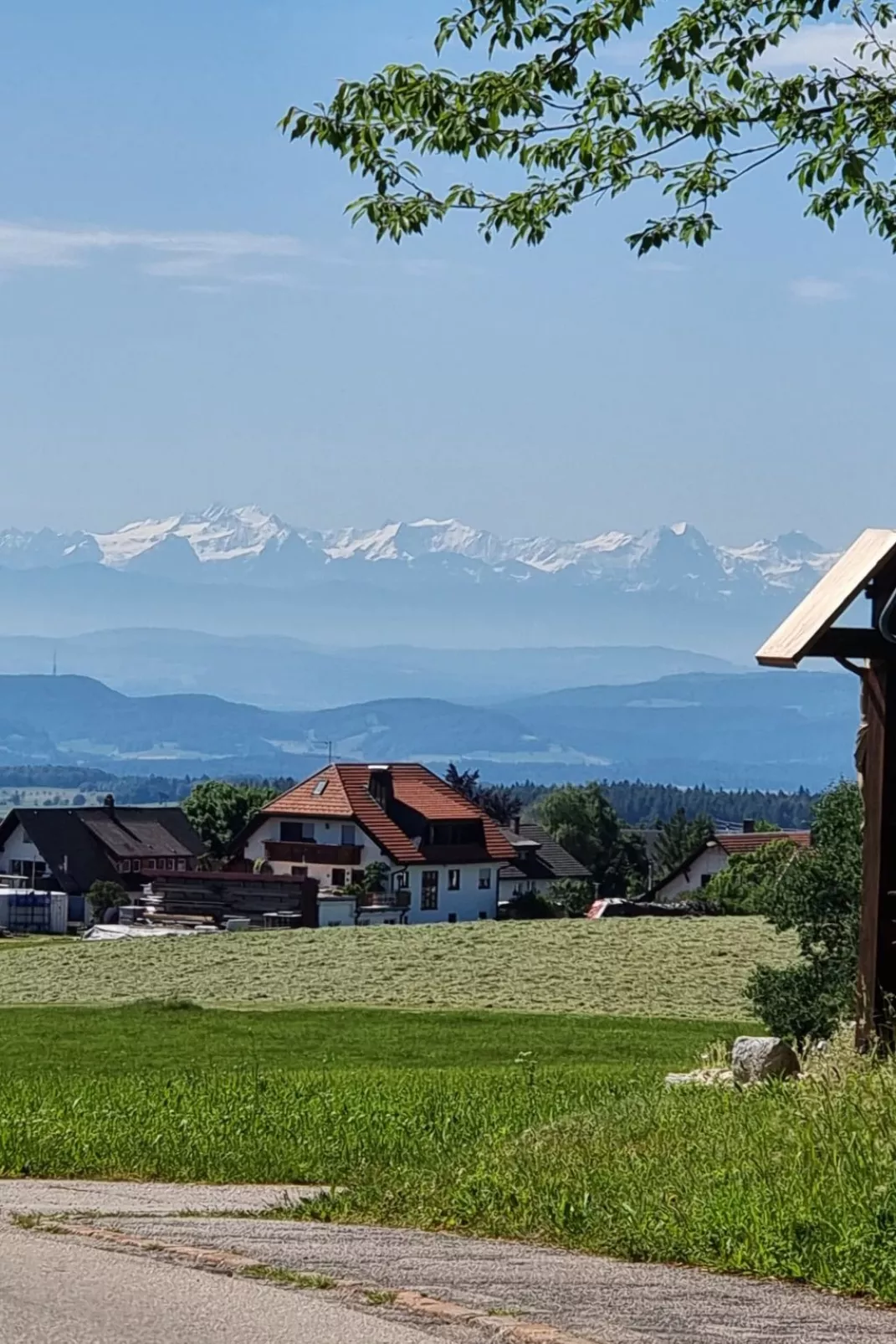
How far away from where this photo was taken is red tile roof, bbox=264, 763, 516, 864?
305 feet

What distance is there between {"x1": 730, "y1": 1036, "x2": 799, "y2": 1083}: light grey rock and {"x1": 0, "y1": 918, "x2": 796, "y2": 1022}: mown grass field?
22502 millimetres

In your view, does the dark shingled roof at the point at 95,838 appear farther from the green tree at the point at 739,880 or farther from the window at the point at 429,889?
the green tree at the point at 739,880

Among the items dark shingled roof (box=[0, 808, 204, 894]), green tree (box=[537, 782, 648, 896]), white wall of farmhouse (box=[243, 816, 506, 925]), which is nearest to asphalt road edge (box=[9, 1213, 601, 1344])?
white wall of farmhouse (box=[243, 816, 506, 925])

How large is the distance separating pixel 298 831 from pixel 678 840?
35.4m

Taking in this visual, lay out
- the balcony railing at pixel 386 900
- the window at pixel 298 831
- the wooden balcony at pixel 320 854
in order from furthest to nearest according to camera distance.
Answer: the window at pixel 298 831 < the wooden balcony at pixel 320 854 < the balcony railing at pixel 386 900

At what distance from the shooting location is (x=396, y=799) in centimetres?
9669

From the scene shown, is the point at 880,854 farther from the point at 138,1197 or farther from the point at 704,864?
the point at 704,864

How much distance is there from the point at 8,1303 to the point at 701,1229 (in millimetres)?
2580

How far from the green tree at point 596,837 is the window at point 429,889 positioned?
2483cm

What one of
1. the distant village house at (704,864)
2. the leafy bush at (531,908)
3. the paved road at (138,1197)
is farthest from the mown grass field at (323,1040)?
the distant village house at (704,864)

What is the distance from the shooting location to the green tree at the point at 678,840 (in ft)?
372

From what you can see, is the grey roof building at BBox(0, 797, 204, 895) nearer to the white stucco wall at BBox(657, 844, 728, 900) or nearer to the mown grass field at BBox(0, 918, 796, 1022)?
the white stucco wall at BBox(657, 844, 728, 900)

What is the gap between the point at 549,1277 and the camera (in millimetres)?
6926

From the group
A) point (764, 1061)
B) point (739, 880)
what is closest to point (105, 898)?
point (739, 880)
